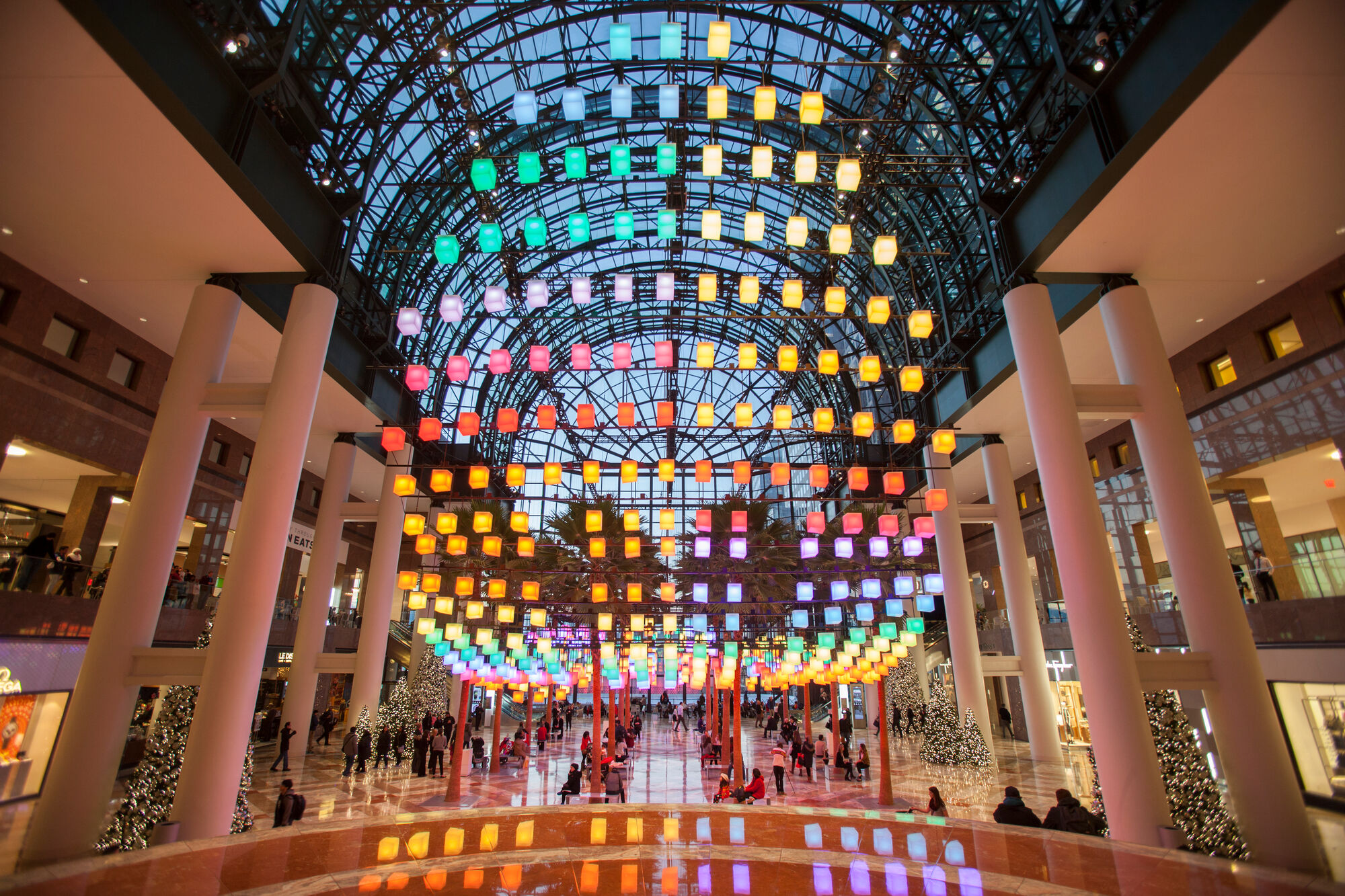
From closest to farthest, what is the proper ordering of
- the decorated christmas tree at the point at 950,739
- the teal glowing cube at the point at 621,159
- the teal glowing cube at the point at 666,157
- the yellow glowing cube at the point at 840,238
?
1. the teal glowing cube at the point at 666,157
2. the teal glowing cube at the point at 621,159
3. the yellow glowing cube at the point at 840,238
4. the decorated christmas tree at the point at 950,739

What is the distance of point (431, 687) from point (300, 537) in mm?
8258

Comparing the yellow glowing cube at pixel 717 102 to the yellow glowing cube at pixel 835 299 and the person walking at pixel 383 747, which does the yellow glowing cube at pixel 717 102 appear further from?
the person walking at pixel 383 747

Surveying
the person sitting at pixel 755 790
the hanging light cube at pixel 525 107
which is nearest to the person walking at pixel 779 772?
the person sitting at pixel 755 790

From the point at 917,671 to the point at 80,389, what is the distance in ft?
100

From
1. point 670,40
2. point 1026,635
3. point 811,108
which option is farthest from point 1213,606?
point 670,40

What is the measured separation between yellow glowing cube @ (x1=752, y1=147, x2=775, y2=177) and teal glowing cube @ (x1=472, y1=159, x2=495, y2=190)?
14.5 ft

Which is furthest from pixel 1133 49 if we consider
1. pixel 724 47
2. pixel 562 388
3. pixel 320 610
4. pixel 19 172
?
pixel 562 388

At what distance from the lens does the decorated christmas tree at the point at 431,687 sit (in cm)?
2259

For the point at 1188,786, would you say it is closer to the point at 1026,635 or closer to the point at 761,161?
the point at 1026,635

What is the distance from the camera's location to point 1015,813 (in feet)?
28.0

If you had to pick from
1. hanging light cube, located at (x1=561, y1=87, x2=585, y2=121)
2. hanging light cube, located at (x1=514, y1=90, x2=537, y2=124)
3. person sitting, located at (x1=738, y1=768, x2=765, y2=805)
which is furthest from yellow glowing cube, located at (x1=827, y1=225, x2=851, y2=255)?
person sitting, located at (x1=738, y1=768, x2=765, y2=805)

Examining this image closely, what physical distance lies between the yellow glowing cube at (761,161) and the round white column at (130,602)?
10323mm

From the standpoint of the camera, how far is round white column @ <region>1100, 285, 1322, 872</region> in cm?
879

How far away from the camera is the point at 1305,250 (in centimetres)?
1236
